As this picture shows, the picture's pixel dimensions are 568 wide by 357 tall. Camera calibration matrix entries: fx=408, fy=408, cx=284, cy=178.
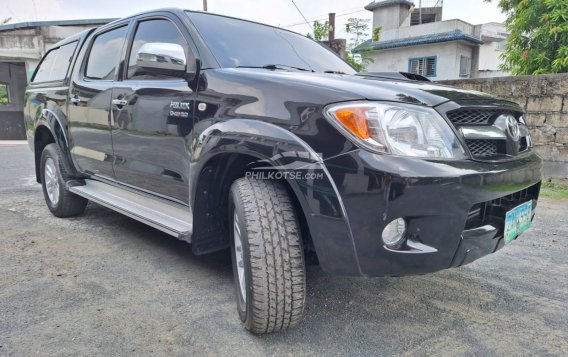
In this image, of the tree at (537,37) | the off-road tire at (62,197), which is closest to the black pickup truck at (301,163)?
the off-road tire at (62,197)

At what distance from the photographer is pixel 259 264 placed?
5.98 ft

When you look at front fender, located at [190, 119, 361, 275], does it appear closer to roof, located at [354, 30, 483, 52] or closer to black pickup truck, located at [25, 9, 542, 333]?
black pickup truck, located at [25, 9, 542, 333]

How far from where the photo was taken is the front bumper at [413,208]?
1593 millimetres

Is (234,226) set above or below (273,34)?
below

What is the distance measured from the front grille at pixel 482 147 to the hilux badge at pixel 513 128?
17 centimetres

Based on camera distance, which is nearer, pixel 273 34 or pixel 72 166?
pixel 273 34

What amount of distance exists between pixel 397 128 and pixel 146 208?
6.00 feet

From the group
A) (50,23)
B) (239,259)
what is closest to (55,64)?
(239,259)

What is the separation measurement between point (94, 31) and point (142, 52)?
1.71 meters

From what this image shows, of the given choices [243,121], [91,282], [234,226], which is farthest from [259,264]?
[91,282]

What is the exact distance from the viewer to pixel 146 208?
2777 mm

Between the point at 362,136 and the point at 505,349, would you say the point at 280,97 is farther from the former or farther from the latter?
the point at 505,349

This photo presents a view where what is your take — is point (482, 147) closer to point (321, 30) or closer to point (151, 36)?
point (151, 36)

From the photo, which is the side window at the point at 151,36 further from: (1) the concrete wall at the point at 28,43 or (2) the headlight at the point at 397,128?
(1) the concrete wall at the point at 28,43
